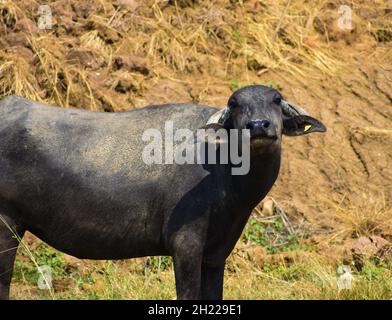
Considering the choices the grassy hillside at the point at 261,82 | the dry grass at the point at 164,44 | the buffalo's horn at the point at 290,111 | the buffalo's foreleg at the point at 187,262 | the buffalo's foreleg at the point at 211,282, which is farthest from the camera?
the dry grass at the point at 164,44

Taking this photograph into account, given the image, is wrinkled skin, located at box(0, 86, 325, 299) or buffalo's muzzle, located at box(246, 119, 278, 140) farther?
wrinkled skin, located at box(0, 86, 325, 299)

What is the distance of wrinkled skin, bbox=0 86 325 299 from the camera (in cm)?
607

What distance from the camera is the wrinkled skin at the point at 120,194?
19.9 feet

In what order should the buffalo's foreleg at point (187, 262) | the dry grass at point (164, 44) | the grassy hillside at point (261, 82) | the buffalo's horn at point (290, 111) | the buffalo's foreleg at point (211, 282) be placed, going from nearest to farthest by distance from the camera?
1. the buffalo's foreleg at point (187, 262)
2. the buffalo's horn at point (290, 111)
3. the buffalo's foreleg at point (211, 282)
4. the grassy hillside at point (261, 82)
5. the dry grass at point (164, 44)

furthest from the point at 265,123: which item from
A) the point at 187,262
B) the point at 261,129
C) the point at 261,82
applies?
the point at 261,82

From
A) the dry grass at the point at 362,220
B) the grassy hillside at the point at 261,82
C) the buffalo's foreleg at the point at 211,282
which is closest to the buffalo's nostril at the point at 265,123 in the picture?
the buffalo's foreleg at the point at 211,282

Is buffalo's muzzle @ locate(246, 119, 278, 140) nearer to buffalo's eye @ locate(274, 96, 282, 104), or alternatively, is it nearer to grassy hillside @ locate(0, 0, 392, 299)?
buffalo's eye @ locate(274, 96, 282, 104)

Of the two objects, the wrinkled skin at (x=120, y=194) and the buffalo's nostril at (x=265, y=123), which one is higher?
the buffalo's nostril at (x=265, y=123)

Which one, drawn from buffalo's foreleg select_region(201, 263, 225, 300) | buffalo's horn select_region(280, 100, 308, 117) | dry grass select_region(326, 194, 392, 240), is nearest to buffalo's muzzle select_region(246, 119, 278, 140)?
buffalo's horn select_region(280, 100, 308, 117)

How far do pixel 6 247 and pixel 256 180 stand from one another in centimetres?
182

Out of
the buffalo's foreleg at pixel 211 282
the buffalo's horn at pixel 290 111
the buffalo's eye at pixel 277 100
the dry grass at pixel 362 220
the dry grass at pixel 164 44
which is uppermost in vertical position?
the dry grass at pixel 164 44

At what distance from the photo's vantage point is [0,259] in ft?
20.7

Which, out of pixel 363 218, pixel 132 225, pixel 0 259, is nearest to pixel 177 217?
pixel 132 225

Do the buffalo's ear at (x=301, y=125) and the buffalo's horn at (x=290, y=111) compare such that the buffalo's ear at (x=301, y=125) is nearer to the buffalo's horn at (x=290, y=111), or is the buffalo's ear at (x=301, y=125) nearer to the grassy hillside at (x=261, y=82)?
the buffalo's horn at (x=290, y=111)
